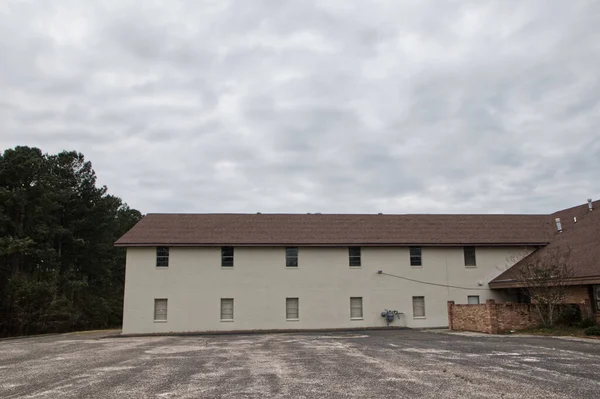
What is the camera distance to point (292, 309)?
2911 centimetres

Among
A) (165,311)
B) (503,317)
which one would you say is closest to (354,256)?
(503,317)

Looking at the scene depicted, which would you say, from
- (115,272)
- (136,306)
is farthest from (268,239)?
(115,272)

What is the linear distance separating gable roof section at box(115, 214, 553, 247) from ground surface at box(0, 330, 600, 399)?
12.7 m

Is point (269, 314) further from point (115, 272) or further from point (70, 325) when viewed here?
point (115, 272)

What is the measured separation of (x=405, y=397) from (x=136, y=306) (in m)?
23.0

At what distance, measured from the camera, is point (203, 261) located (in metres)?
29.3

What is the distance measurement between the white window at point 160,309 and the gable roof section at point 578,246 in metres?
18.9

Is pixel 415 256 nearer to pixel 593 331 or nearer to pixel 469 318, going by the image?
pixel 469 318

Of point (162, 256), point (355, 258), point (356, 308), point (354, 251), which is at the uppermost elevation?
point (354, 251)

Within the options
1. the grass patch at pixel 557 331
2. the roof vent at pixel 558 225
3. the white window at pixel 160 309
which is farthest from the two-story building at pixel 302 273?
the grass patch at pixel 557 331

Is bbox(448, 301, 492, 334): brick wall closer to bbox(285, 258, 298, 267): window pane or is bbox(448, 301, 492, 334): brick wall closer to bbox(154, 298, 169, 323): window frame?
bbox(285, 258, 298, 267): window pane

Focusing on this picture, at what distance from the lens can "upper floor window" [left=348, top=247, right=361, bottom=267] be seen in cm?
2997

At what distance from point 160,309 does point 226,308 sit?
3.66 metres

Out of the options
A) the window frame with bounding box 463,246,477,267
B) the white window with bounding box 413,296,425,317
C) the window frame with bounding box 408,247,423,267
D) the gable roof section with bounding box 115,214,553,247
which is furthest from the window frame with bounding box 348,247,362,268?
the window frame with bounding box 463,246,477,267
